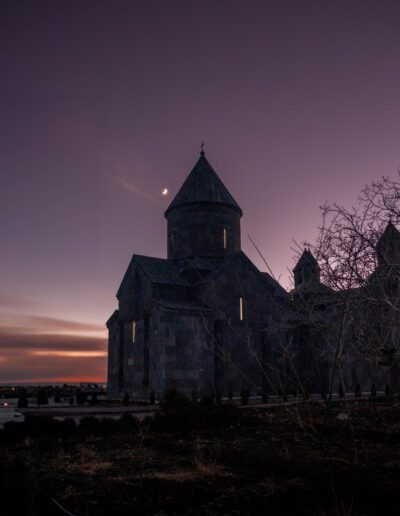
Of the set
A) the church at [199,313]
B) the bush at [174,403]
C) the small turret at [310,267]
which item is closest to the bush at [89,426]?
the bush at [174,403]

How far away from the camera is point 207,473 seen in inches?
291

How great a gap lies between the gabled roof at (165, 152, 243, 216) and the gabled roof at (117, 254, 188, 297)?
4383 mm

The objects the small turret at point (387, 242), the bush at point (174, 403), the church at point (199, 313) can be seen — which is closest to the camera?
the small turret at point (387, 242)

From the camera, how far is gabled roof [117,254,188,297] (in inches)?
1101

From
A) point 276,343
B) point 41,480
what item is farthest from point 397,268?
point 276,343

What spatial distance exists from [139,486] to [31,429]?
5452mm

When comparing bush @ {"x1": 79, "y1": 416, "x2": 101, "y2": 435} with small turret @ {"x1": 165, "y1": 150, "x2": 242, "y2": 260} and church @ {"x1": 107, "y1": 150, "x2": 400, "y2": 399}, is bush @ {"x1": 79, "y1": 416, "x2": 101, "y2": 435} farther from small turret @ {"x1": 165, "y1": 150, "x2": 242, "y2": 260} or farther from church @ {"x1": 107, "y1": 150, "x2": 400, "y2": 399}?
small turret @ {"x1": 165, "y1": 150, "x2": 242, "y2": 260}

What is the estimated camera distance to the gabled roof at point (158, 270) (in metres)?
28.0

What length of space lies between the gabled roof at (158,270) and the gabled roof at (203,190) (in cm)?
438

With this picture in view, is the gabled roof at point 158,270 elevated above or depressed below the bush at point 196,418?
above

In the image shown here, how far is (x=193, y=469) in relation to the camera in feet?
25.8

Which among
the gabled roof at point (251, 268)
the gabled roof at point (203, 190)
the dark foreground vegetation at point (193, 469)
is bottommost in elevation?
the dark foreground vegetation at point (193, 469)

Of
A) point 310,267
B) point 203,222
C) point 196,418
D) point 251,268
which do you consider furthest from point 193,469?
point 203,222

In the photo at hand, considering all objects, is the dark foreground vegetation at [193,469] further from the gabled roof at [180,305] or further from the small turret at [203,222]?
the small turret at [203,222]
